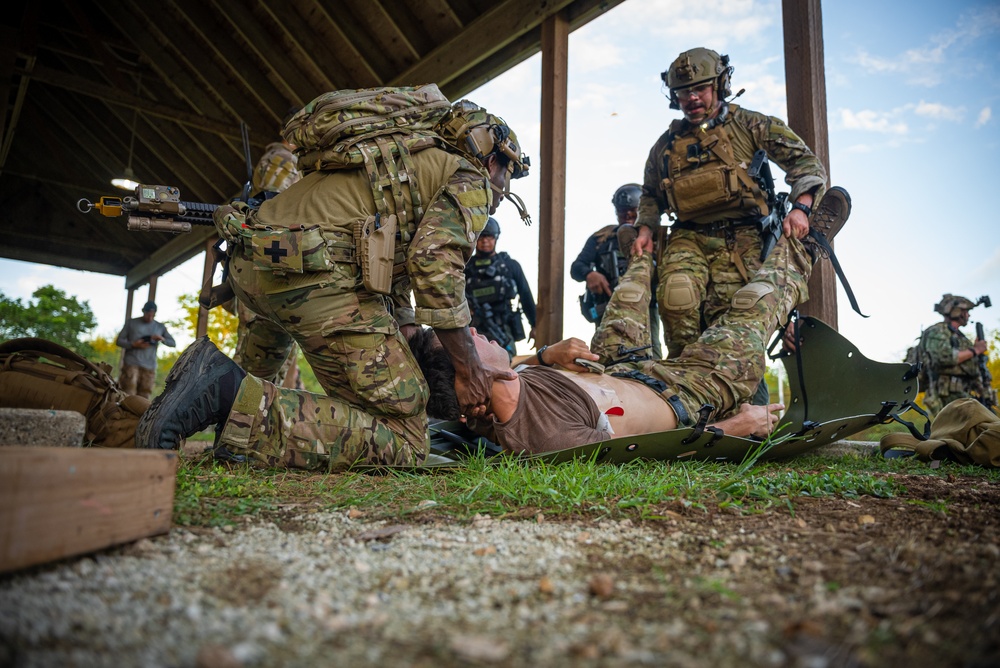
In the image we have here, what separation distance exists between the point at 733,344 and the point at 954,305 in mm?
6528

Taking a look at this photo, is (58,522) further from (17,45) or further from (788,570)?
(17,45)

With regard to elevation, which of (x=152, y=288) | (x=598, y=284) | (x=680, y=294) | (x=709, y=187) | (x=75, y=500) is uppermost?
(x=152, y=288)

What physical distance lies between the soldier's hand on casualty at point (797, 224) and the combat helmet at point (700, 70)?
0.84 m

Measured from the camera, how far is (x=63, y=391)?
2.54 metres

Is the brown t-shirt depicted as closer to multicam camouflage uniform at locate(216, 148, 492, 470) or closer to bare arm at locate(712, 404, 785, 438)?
multicam camouflage uniform at locate(216, 148, 492, 470)

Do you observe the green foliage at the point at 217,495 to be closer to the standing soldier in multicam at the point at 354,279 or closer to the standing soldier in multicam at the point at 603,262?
the standing soldier in multicam at the point at 354,279

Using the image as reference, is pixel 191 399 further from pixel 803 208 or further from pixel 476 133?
pixel 803 208

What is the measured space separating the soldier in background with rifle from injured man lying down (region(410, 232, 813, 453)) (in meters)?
2.28

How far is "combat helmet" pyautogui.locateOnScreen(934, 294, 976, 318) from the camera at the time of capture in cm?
746

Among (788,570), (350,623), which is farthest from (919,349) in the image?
(350,623)

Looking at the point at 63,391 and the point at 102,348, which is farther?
the point at 102,348

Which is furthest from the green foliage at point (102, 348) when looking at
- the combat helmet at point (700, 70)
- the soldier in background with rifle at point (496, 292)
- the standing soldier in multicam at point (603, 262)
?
the combat helmet at point (700, 70)

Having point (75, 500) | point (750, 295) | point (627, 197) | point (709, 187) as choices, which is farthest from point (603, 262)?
point (75, 500)

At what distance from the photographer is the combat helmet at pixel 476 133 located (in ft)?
8.32
